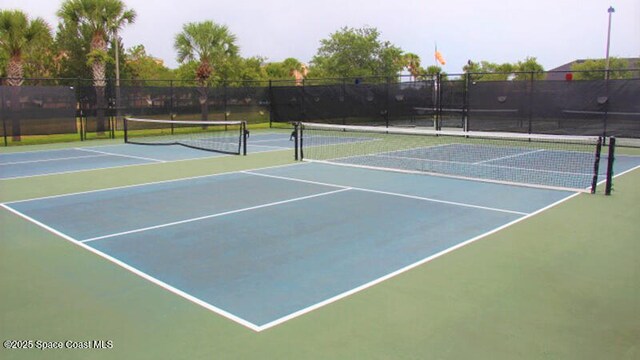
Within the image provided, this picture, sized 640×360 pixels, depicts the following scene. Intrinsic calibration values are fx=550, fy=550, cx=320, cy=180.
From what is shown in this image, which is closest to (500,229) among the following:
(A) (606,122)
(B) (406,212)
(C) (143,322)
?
(B) (406,212)

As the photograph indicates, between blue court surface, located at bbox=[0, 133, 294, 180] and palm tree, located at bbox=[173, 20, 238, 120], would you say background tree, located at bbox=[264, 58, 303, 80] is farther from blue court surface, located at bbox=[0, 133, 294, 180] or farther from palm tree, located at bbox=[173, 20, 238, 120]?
blue court surface, located at bbox=[0, 133, 294, 180]

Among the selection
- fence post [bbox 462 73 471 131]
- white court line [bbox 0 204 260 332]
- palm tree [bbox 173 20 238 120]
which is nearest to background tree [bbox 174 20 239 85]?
palm tree [bbox 173 20 238 120]

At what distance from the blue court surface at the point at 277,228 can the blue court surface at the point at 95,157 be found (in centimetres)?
355

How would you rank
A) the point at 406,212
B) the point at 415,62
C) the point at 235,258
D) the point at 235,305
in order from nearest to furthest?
the point at 235,305 → the point at 235,258 → the point at 406,212 → the point at 415,62

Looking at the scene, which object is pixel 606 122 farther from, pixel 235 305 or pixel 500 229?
pixel 235 305

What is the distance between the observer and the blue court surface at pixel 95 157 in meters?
12.8

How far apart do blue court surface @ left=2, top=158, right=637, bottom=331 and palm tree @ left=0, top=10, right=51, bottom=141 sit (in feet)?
45.1

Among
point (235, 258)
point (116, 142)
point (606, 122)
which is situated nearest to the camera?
point (235, 258)

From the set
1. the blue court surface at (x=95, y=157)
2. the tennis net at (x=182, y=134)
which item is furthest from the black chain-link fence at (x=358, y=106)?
the blue court surface at (x=95, y=157)

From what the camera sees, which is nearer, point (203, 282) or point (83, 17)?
point (203, 282)

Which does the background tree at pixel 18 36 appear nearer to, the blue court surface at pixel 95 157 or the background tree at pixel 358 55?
the blue court surface at pixel 95 157

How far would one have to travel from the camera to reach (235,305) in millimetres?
4480

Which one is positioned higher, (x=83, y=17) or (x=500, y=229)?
(x=83, y=17)

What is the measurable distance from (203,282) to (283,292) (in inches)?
31.3
